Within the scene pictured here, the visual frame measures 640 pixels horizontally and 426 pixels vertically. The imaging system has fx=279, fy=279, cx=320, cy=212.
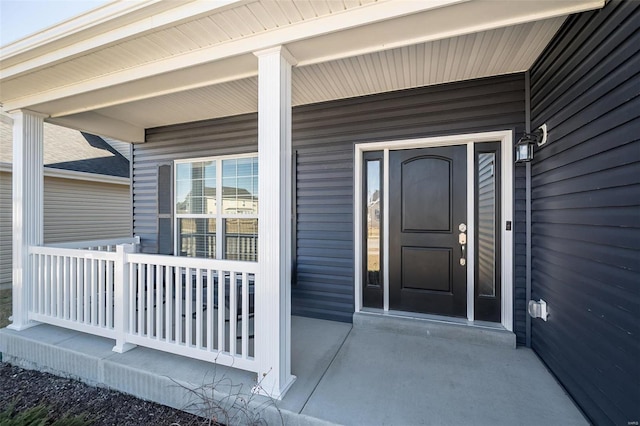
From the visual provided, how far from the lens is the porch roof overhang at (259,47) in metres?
1.64

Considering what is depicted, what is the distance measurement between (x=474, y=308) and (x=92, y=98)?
14.1 feet

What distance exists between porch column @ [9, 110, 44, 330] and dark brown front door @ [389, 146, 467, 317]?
3856 mm

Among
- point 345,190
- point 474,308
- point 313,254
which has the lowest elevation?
point 474,308

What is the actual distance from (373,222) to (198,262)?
1.85m

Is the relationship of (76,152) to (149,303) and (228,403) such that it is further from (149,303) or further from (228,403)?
(228,403)

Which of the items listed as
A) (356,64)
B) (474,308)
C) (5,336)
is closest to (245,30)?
(356,64)

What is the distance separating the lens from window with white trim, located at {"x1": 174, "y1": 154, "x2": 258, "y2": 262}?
12.1 ft

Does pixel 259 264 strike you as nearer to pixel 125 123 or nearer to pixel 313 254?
pixel 313 254

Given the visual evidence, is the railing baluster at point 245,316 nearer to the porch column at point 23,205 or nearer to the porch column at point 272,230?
the porch column at point 272,230

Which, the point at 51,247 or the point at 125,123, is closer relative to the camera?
the point at 51,247

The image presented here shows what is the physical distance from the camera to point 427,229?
2936 millimetres

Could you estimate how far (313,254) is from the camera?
10.9 feet

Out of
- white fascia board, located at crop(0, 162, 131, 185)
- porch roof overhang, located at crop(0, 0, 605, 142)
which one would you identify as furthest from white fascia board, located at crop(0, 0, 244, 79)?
white fascia board, located at crop(0, 162, 131, 185)

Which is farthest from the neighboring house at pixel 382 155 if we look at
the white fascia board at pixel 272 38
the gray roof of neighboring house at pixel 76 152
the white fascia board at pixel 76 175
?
the gray roof of neighboring house at pixel 76 152
